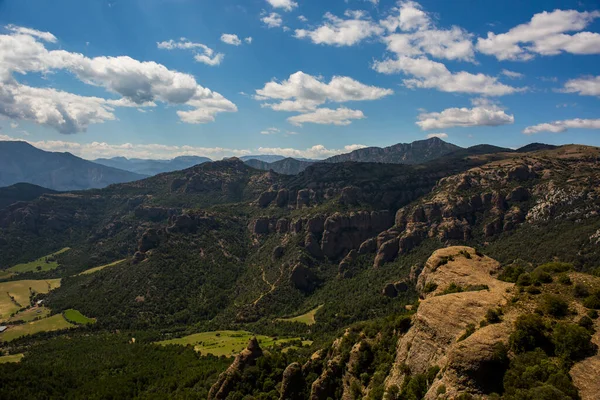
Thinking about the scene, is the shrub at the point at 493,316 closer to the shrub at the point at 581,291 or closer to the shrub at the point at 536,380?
the shrub at the point at 536,380

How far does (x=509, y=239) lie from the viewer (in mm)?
197875

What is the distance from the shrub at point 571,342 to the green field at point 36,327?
223 metres

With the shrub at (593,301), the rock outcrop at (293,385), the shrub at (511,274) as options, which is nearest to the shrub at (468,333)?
the shrub at (593,301)

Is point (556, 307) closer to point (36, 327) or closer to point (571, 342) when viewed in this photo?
point (571, 342)

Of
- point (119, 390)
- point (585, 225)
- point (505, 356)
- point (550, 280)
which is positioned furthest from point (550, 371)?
point (585, 225)

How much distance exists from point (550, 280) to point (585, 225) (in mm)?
172426

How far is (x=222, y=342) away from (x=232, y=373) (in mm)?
83802

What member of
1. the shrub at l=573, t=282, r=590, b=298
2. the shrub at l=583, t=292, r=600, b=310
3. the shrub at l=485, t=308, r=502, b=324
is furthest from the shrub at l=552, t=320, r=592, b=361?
the shrub at l=573, t=282, r=590, b=298

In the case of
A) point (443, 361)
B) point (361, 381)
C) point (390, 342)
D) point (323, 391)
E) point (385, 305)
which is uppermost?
point (443, 361)

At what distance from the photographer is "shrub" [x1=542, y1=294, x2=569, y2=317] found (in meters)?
37.8

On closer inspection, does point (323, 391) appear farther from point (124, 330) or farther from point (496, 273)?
point (124, 330)

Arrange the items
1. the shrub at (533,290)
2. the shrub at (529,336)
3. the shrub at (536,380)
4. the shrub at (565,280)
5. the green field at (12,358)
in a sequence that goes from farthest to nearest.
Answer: the green field at (12,358) → the shrub at (565,280) → the shrub at (533,290) → the shrub at (529,336) → the shrub at (536,380)

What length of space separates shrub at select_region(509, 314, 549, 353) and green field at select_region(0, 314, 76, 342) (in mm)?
219722

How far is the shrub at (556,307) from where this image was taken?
37781 millimetres
